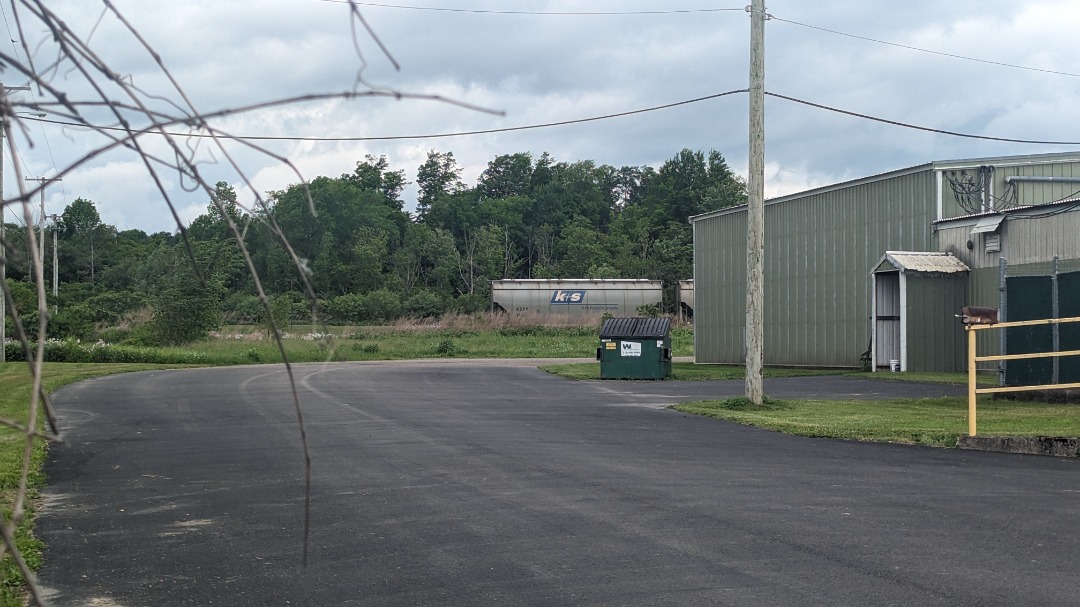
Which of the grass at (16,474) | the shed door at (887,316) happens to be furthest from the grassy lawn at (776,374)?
the grass at (16,474)

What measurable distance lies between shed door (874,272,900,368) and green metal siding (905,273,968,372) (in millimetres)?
1408

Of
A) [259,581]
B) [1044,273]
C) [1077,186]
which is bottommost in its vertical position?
[259,581]

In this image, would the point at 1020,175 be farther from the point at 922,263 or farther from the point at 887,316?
the point at 887,316

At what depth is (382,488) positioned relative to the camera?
948 cm

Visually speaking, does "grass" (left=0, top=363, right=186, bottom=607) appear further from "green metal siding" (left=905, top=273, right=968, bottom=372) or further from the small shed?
"green metal siding" (left=905, top=273, right=968, bottom=372)

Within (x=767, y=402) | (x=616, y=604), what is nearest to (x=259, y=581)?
(x=616, y=604)

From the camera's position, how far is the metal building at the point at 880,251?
28.0 meters

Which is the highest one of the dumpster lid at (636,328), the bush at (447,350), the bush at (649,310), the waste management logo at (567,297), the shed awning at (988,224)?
the shed awning at (988,224)

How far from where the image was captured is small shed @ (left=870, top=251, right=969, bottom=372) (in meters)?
28.0

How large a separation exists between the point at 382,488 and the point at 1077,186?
2775 centimetres

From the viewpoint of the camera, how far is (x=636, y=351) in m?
28.9

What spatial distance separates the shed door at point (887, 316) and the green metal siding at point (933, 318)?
141 centimetres

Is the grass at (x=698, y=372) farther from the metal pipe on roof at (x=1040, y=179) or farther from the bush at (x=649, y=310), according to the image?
the bush at (x=649, y=310)

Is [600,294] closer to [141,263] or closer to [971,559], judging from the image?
[141,263]
